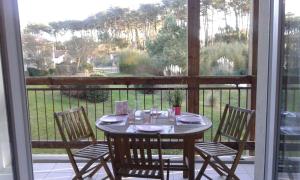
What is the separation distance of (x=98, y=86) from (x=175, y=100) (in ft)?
3.82

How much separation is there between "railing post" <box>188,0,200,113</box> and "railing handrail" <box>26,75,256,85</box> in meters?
0.08

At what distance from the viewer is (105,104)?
4078 mm

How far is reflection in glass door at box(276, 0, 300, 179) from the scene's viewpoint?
1.27 meters

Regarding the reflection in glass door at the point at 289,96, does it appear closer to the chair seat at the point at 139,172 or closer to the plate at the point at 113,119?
the chair seat at the point at 139,172

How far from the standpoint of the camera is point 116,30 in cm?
377

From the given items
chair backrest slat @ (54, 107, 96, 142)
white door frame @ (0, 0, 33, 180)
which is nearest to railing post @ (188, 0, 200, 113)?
chair backrest slat @ (54, 107, 96, 142)

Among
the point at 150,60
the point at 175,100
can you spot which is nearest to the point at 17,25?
the point at 175,100

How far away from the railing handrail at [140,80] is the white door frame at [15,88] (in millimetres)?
2381

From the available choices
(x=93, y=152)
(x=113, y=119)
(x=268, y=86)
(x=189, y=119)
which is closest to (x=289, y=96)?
(x=268, y=86)

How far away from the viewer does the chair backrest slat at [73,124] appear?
2.88m

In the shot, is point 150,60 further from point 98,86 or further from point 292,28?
point 292,28

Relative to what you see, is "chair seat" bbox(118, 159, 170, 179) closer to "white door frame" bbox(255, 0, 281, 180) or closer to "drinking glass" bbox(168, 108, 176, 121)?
"drinking glass" bbox(168, 108, 176, 121)

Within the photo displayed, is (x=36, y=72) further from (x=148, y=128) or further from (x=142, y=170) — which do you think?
(x=142, y=170)

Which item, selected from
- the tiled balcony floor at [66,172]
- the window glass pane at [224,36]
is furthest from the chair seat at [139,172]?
the window glass pane at [224,36]
